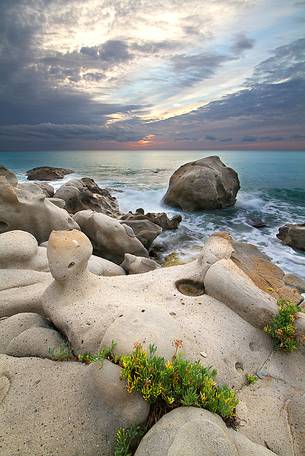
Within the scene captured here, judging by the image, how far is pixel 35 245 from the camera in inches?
305

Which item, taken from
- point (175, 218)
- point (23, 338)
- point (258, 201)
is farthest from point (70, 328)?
point (258, 201)

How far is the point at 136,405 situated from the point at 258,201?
98.1ft

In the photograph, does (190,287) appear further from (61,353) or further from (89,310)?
(61,353)

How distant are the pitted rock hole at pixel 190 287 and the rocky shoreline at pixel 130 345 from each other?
25mm

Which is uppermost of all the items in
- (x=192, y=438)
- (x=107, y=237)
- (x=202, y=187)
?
(x=192, y=438)

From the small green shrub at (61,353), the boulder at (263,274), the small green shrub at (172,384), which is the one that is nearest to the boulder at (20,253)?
the small green shrub at (61,353)

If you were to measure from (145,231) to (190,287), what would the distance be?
8.03m

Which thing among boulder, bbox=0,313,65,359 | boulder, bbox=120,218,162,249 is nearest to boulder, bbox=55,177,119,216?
boulder, bbox=120,218,162,249

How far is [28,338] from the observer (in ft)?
15.8

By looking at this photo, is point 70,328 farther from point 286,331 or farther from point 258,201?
point 258,201

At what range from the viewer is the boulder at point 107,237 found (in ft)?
36.9

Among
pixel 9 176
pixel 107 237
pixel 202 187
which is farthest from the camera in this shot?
pixel 202 187

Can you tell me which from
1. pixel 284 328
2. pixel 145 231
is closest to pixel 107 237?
pixel 145 231

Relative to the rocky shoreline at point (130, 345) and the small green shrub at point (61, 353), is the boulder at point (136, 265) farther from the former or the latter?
the small green shrub at point (61, 353)
